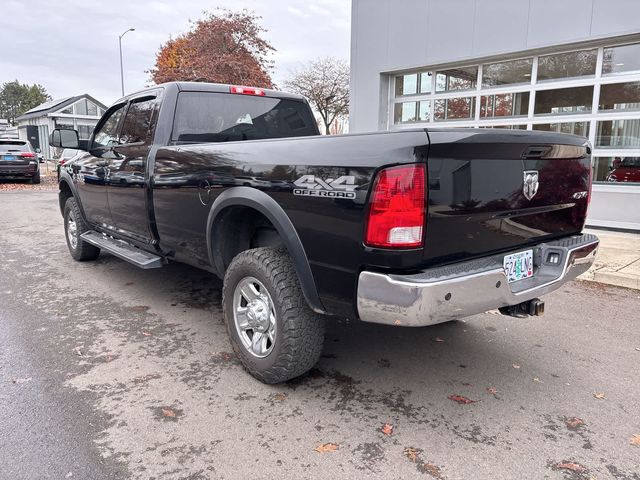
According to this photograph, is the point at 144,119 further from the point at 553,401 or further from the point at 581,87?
the point at 581,87

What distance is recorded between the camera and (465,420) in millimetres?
2750

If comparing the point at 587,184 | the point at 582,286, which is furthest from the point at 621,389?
the point at 582,286

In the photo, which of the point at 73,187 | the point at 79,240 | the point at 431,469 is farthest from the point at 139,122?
the point at 431,469

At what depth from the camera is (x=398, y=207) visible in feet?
7.68

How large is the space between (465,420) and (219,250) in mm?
1975

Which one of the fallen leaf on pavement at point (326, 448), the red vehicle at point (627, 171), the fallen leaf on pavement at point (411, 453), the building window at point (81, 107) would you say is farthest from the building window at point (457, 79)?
the building window at point (81, 107)

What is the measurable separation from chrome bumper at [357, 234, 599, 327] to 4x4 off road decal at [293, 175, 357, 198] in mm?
424

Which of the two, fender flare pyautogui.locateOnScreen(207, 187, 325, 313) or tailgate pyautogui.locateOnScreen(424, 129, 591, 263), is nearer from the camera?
tailgate pyautogui.locateOnScreen(424, 129, 591, 263)

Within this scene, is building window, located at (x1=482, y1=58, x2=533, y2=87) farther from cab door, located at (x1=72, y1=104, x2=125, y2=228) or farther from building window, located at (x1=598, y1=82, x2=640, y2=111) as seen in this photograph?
cab door, located at (x1=72, y1=104, x2=125, y2=228)

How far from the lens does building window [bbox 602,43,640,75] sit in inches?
310

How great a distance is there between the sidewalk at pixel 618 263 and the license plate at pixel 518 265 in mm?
3186

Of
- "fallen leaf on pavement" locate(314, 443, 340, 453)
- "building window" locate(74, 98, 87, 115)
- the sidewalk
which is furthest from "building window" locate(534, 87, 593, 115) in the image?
"building window" locate(74, 98, 87, 115)

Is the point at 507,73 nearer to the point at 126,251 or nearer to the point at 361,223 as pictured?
the point at 126,251

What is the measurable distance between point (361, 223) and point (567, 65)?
8.03 meters
